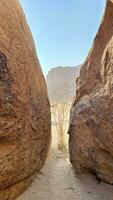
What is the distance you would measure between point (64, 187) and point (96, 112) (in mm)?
861

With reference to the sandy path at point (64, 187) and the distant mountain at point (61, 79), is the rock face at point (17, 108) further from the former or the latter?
the distant mountain at point (61, 79)

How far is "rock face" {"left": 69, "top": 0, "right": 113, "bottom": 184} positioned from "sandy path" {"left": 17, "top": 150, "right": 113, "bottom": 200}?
0.11 metres

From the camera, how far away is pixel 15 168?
2.21 meters

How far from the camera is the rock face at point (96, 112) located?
2545 millimetres

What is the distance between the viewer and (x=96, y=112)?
262 centimetres

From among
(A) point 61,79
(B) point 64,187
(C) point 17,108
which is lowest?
(B) point 64,187

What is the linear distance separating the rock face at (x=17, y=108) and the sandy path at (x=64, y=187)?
5.2 inches

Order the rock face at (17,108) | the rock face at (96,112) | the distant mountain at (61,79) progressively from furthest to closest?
1. the distant mountain at (61,79)
2. the rock face at (96,112)
3. the rock face at (17,108)

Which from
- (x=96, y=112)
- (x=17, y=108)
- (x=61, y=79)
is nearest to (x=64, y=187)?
(x=96, y=112)

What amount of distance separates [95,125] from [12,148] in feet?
3.06

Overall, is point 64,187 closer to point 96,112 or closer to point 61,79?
point 96,112

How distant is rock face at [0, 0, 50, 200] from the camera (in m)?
2.01

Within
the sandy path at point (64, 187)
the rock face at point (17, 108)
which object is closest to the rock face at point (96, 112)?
the sandy path at point (64, 187)

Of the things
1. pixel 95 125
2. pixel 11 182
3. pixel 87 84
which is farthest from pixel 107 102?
pixel 11 182
